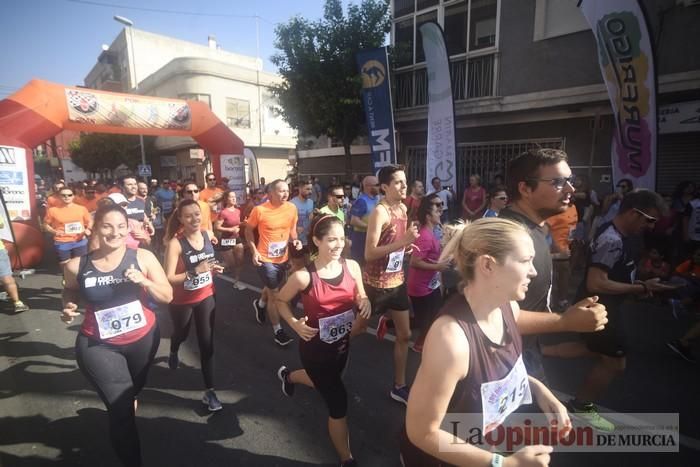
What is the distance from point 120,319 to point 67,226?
5.06 metres

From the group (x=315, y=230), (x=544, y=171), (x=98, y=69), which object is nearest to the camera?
(x=544, y=171)

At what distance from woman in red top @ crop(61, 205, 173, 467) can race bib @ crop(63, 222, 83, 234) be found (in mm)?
4660

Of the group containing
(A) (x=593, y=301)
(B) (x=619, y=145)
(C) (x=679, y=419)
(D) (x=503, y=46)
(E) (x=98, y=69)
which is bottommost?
(C) (x=679, y=419)

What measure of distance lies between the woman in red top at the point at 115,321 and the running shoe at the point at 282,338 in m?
1.89

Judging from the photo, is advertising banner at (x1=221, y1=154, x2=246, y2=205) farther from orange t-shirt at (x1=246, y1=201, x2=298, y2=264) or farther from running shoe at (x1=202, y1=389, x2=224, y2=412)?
running shoe at (x1=202, y1=389, x2=224, y2=412)

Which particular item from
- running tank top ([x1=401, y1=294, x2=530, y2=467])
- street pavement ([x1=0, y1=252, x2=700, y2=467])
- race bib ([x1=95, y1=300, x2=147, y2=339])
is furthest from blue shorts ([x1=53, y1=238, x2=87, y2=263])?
running tank top ([x1=401, y1=294, x2=530, y2=467])

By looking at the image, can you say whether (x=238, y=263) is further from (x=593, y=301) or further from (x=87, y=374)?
(x=593, y=301)

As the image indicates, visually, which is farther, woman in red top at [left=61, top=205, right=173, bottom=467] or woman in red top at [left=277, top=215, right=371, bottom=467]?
woman in red top at [left=277, top=215, right=371, bottom=467]

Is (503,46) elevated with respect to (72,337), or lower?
elevated

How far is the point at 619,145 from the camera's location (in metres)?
7.57

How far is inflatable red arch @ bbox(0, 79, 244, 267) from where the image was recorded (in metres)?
7.92

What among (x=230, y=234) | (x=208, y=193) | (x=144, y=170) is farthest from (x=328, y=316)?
(x=144, y=170)

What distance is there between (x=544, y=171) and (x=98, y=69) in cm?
5447

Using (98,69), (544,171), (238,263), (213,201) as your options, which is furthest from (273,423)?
(98,69)
